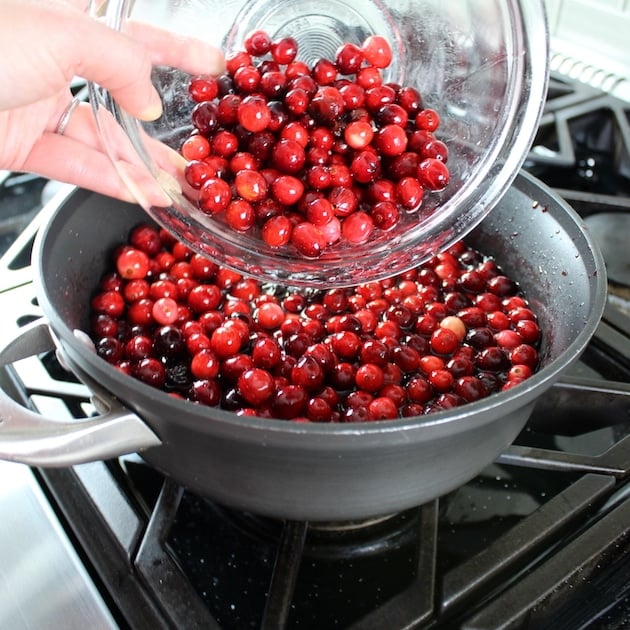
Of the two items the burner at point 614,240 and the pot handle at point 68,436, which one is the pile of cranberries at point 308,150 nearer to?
the pot handle at point 68,436

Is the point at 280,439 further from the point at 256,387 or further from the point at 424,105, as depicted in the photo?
the point at 424,105

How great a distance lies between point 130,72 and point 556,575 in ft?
2.40

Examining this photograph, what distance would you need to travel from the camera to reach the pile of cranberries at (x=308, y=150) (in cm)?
91

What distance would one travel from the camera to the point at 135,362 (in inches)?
37.4

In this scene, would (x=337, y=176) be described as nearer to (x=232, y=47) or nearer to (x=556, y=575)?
(x=232, y=47)

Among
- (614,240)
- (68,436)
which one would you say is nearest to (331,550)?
(68,436)

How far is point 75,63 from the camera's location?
2.48 feet

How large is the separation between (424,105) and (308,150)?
0.20 meters

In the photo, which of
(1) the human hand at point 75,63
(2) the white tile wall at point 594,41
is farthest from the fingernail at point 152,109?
(2) the white tile wall at point 594,41

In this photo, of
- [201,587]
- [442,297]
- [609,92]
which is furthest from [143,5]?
[609,92]

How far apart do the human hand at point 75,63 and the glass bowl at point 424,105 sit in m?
0.04

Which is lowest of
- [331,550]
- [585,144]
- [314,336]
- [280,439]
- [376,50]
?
[331,550]

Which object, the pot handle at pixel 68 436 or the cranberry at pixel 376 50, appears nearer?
the pot handle at pixel 68 436

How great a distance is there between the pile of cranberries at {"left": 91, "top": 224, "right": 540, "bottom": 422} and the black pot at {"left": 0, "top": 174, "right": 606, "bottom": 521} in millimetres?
108
